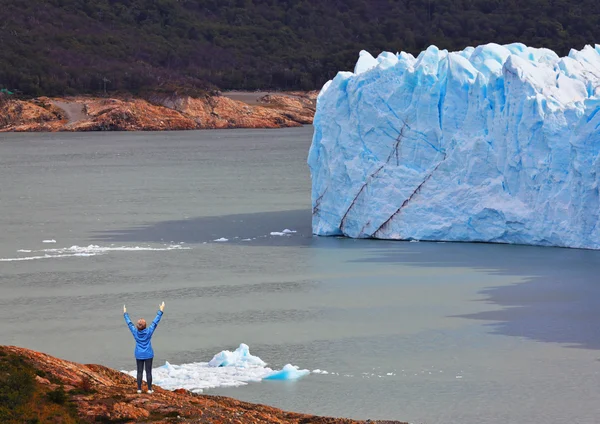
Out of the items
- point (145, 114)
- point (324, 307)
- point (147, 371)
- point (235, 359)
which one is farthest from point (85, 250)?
point (145, 114)

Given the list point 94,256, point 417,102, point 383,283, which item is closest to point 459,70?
point 417,102

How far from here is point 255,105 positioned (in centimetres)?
9038

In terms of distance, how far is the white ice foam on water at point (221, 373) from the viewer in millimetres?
11617

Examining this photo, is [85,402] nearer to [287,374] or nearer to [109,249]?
[287,374]

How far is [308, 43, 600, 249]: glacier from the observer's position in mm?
18531

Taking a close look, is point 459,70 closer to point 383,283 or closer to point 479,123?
point 479,123

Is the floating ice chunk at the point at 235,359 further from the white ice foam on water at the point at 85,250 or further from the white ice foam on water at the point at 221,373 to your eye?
the white ice foam on water at the point at 85,250

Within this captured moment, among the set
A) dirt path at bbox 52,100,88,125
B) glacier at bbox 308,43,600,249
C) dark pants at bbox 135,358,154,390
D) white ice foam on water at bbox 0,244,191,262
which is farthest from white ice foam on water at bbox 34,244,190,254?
dirt path at bbox 52,100,88,125

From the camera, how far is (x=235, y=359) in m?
12.4

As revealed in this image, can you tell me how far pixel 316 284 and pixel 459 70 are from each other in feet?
17.4

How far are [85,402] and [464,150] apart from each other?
11.9 meters

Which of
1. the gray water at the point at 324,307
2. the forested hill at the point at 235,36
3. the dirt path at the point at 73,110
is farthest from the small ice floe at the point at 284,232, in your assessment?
the forested hill at the point at 235,36

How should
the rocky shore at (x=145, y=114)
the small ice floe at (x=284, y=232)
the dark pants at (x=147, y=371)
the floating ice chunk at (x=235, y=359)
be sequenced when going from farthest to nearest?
the rocky shore at (x=145, y=114), the small ice floe at (x=284, y=232), the floating ice chunk at (x=235, y=359), the dark pants at (x=147, y=371)

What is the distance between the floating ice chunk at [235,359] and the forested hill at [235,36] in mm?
73852
